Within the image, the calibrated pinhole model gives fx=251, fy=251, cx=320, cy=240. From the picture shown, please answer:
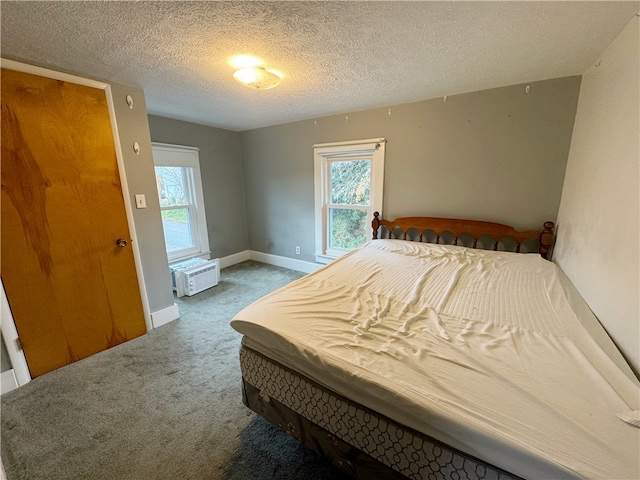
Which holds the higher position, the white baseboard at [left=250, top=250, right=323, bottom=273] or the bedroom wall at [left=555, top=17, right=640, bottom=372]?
the bedroom wall at [left=555, top=17, right=640, bottom=372]

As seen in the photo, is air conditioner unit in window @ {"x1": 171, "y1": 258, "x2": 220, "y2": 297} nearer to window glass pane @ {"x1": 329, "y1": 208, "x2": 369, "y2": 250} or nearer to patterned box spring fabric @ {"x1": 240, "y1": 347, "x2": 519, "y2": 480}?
window glass pane @ {"x1": 329, "y1": 208, "x2": 369, "y2": 250}

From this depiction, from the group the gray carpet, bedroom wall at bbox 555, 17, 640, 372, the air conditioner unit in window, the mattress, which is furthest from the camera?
the air conditioner unit in window

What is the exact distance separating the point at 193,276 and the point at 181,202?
3.77 ft

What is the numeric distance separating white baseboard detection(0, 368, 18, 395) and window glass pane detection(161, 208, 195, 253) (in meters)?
1.93

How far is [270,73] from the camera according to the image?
177 centimetres

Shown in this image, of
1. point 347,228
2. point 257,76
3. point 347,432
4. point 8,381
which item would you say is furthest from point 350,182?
point 8,381

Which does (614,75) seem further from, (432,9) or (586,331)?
(586,331)

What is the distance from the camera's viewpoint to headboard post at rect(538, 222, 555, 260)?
219cm

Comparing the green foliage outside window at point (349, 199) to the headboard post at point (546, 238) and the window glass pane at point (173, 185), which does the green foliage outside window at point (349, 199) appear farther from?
the window glass pane at point (173, 185)

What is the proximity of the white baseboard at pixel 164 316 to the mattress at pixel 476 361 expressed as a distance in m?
1.63

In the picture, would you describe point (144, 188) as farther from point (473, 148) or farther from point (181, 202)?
point (473, 148)

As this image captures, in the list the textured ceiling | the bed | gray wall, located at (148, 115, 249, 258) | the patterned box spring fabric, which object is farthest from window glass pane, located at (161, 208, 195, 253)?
the patterned box spring fabric

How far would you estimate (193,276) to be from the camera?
10.3 ft

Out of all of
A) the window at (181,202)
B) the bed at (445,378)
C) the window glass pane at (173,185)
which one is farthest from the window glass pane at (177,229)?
the bed at (445,378)
